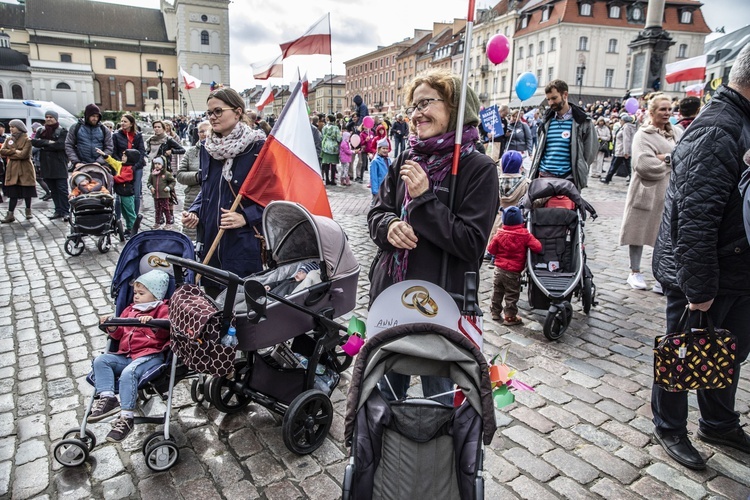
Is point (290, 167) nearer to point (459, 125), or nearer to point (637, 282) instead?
point (459, 125)

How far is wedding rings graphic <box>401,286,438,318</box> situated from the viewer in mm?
2213

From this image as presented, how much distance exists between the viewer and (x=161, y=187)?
30.4ft

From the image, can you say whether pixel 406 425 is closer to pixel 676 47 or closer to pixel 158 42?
pixel 676 47

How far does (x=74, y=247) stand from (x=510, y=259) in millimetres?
6428

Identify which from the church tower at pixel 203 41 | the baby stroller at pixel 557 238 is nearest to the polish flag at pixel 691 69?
the baby stroller at pixel 557 238

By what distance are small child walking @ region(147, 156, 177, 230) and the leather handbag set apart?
27.7 ft

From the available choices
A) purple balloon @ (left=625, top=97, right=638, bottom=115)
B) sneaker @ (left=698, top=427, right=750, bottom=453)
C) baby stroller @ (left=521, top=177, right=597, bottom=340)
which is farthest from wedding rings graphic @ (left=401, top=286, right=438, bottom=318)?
purple balloon @ (left=625, top=97, right=638, bottom=115)

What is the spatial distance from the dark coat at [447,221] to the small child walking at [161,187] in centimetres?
758

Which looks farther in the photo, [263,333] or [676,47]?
[676,47]

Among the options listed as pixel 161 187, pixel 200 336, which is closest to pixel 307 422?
pixel 200 336

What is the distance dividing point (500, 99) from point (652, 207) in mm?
63032

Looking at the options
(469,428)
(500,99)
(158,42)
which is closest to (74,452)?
(469,428)

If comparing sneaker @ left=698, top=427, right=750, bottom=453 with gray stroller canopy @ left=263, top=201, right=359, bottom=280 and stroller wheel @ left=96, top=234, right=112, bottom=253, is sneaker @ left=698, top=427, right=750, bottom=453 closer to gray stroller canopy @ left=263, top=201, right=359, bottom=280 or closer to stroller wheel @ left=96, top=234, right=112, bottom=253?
gray stroller canopy @ left=263, top=201, right=359, bottom=280

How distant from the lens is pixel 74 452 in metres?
2.93
